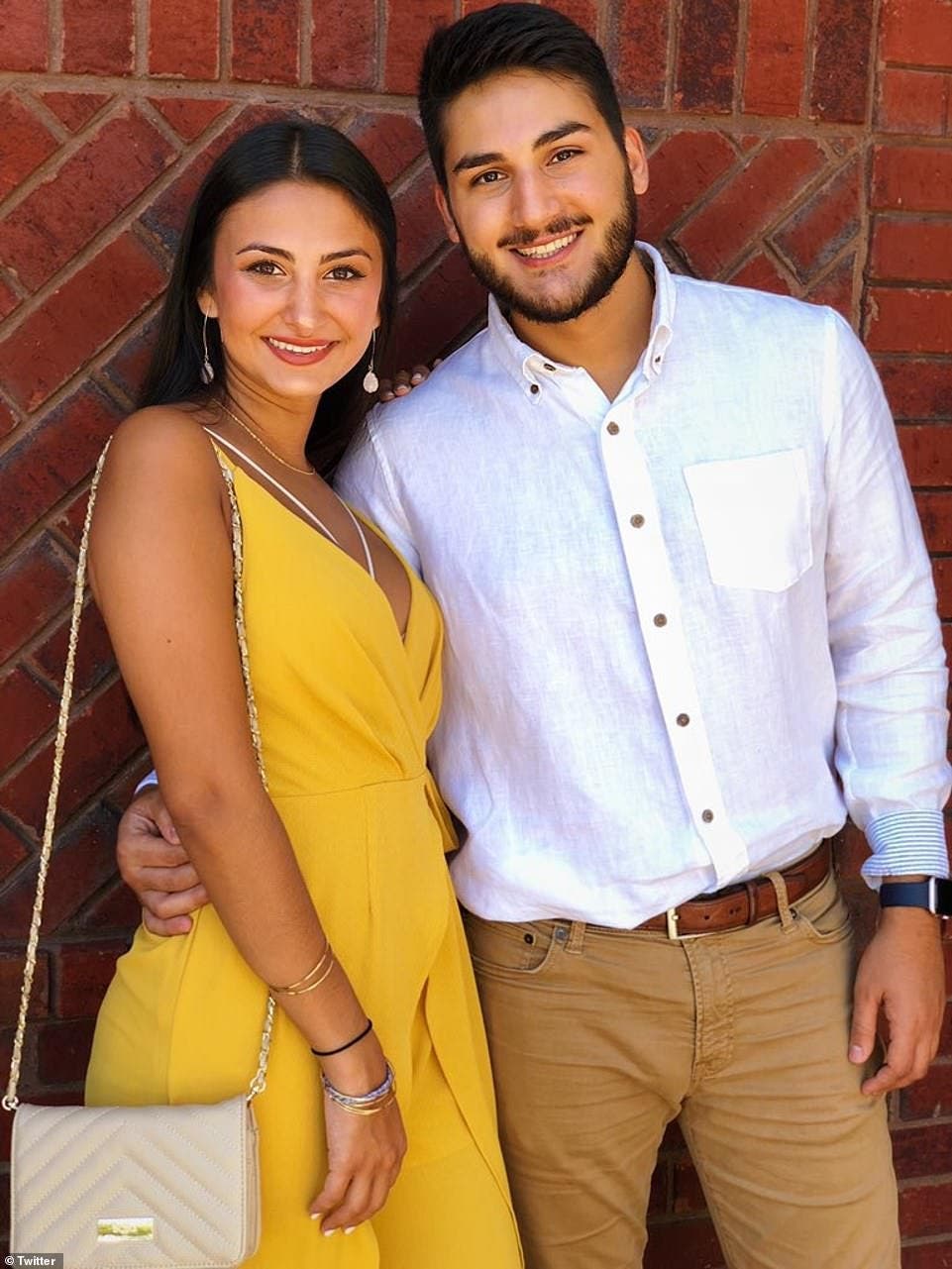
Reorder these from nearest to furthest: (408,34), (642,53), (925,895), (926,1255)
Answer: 1. (925,895)
2. (408,34)
3. (642,53)
4. (926,1255)

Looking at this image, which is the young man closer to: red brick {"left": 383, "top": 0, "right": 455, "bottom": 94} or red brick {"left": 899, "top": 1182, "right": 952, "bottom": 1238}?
red brick {"left": 383, "top": 0, "right": 455, "bottom": 94}

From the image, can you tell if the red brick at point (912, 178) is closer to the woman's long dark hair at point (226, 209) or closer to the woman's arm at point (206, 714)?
the woman's long dark hair at point (226, 209)

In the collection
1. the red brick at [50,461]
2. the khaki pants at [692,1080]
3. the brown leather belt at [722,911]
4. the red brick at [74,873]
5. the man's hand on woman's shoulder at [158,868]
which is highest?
the red brick at [50,461]

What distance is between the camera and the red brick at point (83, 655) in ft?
8.02

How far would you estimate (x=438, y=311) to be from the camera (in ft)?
8.54

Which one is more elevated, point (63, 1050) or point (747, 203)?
point (747, 203)

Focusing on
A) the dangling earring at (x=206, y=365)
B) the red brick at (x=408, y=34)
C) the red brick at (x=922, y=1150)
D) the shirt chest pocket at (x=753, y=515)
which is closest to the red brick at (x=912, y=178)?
the shirt chest pocket at (x=753, y=515)

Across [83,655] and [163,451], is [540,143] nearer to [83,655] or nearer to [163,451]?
[163,451]

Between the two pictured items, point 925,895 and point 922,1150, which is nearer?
point 925,895

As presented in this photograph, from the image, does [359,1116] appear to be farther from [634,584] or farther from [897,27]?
[897,27]

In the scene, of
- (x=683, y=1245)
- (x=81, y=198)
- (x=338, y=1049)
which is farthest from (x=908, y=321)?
(x=683, y=1245)

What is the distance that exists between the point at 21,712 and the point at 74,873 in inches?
11.2

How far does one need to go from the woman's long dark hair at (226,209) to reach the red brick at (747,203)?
0.64m

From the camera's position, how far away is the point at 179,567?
1854mm
